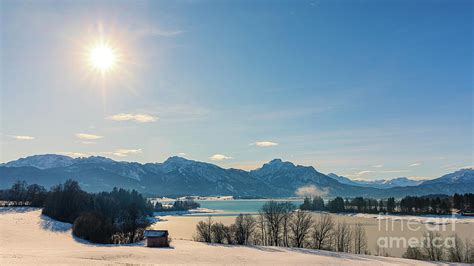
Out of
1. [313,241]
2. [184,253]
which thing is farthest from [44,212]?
[313,241]

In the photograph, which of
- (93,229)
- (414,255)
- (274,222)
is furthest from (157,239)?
(414,255)

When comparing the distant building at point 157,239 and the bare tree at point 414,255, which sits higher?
the distant building at point 157,239

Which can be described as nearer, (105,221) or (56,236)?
(56,236)

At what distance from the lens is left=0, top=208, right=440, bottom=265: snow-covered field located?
3884cm

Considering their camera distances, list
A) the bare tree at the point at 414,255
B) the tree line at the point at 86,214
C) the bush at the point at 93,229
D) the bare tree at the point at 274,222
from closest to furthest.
Result: the bare tree at the point at 414,255, the bush at the point at 93,229, the tree line at the point at 86,214, the bare tree at the point at 274,222

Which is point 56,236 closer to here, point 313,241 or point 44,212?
point 44,212

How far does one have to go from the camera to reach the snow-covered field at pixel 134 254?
3884 cm

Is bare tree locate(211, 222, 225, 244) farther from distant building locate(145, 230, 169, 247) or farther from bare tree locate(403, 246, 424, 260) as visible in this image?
bare tree locate(403, 246, 424, 260)

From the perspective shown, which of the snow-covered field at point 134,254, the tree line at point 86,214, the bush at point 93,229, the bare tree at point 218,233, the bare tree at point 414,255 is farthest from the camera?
the bare tree at point 218,233

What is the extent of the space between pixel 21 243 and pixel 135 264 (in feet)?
87.0

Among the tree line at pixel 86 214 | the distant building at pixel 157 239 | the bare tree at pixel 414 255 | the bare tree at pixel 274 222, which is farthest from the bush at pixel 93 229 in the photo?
the bare tree at pixel 414 255

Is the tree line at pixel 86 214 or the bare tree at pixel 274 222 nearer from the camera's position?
the tree line at pixel 86 214

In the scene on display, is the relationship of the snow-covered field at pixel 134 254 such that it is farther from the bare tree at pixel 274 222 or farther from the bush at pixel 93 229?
the bare tree at pixel 274 222

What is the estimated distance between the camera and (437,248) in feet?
196
